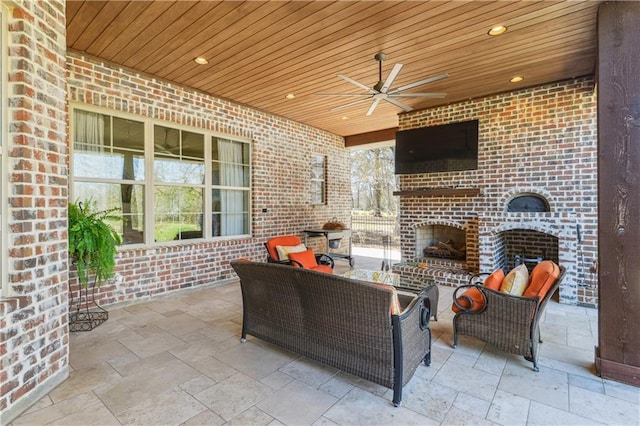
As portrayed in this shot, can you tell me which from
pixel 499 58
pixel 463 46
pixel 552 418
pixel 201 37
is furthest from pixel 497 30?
pixel 552 418

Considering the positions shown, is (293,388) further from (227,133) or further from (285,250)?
(227,133)

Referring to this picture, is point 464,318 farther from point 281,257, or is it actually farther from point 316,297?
point 281,257

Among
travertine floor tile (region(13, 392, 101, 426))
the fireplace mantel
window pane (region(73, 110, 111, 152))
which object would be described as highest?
window pane (region(73, 110, 111, 152))

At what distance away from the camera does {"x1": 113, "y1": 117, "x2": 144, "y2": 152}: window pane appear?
4.08 metres

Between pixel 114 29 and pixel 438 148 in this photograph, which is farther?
pixel 438 148

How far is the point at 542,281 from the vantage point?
2.58 meters

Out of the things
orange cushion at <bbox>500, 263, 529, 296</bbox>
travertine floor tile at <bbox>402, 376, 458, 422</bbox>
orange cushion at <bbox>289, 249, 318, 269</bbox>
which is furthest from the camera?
orange cushion at <bbox>289, 249, 318, 269</bbox>

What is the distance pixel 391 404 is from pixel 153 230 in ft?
12.5

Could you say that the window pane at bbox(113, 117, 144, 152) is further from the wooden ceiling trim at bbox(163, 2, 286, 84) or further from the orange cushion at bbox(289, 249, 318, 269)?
the orange cushion at bbox(289, 249, 318, 269)

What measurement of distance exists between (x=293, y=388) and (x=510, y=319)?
187 centimetres

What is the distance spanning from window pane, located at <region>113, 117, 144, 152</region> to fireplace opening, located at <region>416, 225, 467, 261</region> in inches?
192

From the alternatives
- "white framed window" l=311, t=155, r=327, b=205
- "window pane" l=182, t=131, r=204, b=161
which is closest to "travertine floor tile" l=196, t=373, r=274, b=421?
"window pane" l=182, t=131, r=204, b=161

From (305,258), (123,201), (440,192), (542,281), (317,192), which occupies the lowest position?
(305,258)

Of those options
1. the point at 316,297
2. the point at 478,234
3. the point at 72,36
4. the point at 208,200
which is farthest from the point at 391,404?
the point at 72,36
